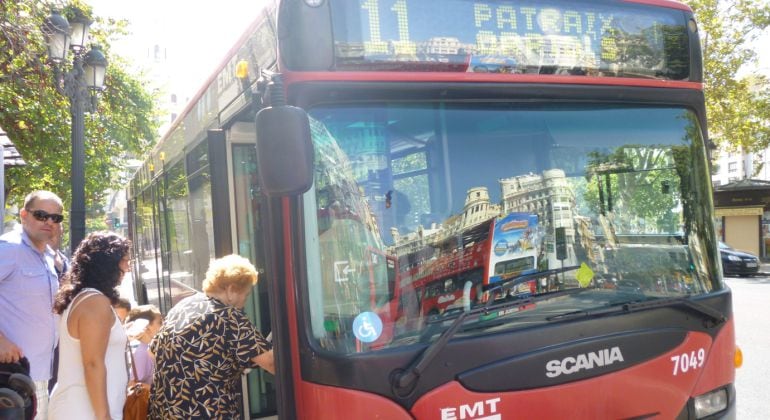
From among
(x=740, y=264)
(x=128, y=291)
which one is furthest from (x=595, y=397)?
(x=128, y=291)

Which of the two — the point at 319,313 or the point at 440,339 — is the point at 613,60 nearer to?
the point at 440,339

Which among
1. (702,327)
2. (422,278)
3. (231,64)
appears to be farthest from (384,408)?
(231,64)

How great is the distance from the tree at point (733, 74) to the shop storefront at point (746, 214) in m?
3.30

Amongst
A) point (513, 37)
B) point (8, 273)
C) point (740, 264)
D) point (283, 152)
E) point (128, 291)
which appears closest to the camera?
point (283, 152)

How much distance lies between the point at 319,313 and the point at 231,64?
5.82 feet

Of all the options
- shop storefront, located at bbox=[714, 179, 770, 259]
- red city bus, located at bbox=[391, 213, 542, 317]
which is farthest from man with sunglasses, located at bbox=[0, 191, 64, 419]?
shop storefront, located at bbox=[714, 179, 770, 259]

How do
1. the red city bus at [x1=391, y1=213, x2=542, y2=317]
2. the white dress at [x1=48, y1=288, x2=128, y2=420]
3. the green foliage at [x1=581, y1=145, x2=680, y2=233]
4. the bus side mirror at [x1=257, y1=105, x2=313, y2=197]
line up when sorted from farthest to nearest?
the green foliage at [x1=581, y1=145, x2=680, y2=233] → the white dress at [x1=48, y1=288, x2=128, y2=420] → the red city bus at [x1=391, y1=213, x2=542, y2=317] → the bus side mirror at [x1=257, y1=105, x2=313, y2=197]

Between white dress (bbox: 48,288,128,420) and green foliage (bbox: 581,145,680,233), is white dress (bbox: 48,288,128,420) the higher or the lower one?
the lower one

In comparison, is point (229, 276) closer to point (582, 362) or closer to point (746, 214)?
point (582, 362)

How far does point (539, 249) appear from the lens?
114 inches

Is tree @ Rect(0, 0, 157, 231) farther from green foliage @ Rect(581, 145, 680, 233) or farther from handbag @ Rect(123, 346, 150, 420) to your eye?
green foliage @ Rect(581, 145, 680, 233)

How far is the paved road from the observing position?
6082 mm

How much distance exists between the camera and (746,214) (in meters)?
25.1

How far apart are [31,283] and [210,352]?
6.95 feet
